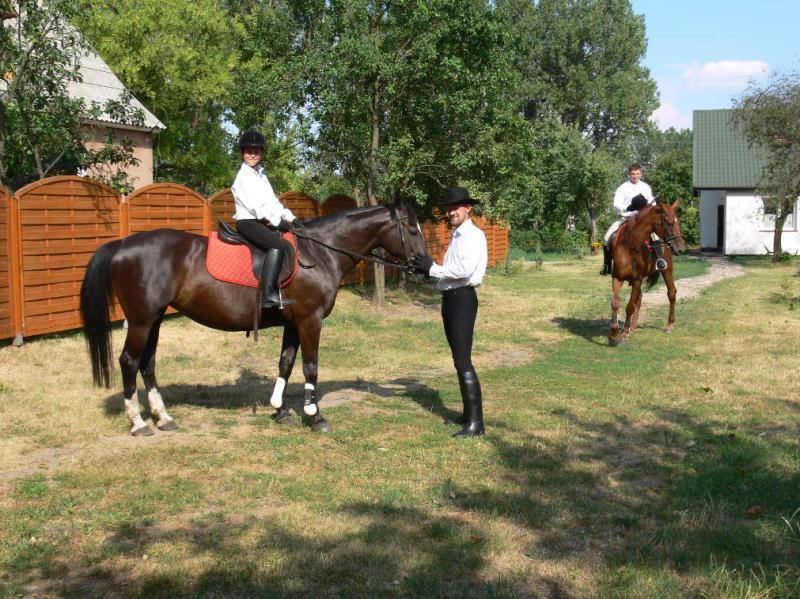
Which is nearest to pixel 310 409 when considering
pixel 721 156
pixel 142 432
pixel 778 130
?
pixel 142 432

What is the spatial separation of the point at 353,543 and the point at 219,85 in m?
27.3

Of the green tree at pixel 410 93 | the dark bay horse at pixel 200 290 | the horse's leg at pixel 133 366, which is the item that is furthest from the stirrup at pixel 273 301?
the green tree at pixel 410 93

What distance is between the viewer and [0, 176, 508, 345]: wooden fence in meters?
10.7

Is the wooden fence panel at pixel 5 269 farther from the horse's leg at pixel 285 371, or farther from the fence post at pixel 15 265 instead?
the horse's leg at pixel 285 371

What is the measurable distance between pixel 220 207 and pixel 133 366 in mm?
8027

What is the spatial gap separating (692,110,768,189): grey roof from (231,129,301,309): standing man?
37.8 metres

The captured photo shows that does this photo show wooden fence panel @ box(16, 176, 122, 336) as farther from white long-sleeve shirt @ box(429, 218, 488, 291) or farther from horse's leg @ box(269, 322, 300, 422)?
white long-sleeve shirt @ box(429, 218, 488, 291)

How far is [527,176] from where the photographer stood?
17531 millimetres

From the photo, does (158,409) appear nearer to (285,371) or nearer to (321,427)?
(285,371)

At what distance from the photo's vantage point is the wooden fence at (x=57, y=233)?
10742 mm

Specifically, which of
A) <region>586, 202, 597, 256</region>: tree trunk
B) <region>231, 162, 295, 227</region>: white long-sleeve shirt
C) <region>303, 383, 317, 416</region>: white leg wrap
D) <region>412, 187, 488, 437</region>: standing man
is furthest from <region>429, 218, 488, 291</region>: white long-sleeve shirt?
<region>586, 202, 597, 256</region>: tree trunk

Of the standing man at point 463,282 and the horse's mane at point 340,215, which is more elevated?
the horse's mane at point 340,215

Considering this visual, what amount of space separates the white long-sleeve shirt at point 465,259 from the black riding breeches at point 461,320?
126 mm

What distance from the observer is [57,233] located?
11.5 meters
